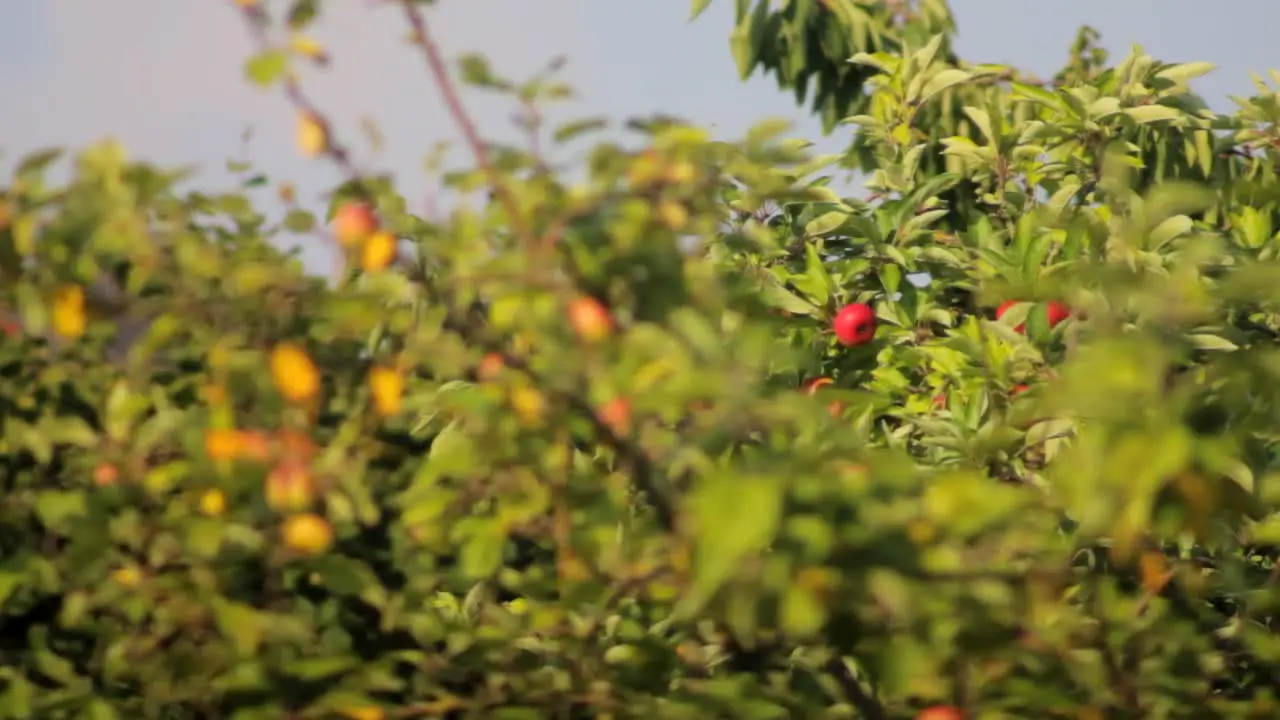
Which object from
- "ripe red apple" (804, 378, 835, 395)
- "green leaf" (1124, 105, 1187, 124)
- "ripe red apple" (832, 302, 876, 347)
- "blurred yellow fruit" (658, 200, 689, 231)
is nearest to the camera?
"blurred yellow fruit" (658, 200, 689, 231)

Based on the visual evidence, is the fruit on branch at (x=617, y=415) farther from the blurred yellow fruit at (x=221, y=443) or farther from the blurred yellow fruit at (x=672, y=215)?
the blurred yellow fruit at (x=221, y=443)

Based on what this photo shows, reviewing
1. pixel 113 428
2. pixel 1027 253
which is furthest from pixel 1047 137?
pixel 113 428

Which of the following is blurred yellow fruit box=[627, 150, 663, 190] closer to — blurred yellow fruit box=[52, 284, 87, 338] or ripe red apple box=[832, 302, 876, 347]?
blurred yellow fruit box=[52, 284, 87, 338]

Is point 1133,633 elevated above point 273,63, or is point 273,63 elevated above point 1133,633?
point 273,63

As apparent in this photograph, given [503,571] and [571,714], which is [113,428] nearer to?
[503,571]

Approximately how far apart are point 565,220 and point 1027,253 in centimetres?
199

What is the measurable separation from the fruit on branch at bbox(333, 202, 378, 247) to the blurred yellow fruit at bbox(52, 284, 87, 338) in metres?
0.37

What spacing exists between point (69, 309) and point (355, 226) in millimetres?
415

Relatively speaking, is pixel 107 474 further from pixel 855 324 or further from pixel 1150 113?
pixel 1150 113

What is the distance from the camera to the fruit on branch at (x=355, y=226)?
1863 mm

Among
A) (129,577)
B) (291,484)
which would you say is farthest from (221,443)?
(129,577)

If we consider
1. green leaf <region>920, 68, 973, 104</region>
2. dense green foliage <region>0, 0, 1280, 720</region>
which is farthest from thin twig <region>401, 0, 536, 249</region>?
green leaf <region>920, 68, 973, 104</region>

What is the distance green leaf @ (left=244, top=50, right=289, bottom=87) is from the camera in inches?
70.5

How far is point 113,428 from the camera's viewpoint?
2.33m
